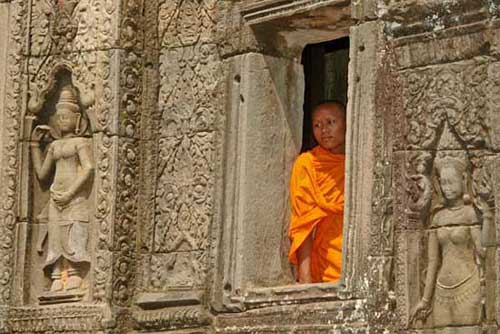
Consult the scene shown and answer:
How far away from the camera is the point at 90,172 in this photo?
12594 millimetres

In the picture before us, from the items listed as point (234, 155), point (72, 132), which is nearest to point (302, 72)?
point (234, 155)

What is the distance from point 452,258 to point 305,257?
4.69 ft

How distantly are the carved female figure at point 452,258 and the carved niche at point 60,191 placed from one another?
2527 millimetres

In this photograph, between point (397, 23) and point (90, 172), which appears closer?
point (397, 23)

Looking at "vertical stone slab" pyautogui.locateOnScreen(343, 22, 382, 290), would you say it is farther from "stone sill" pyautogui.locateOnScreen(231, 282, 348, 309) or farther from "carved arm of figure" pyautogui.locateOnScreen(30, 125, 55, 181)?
"carved arm of figure" pyautogui.locateOnScreen(30, 125, 55, 181)

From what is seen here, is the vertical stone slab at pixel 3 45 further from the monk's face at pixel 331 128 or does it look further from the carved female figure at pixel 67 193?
the monk's face at pixel 331 128

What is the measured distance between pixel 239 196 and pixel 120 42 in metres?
1.29

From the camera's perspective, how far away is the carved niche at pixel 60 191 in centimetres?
1259

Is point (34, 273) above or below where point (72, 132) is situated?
below

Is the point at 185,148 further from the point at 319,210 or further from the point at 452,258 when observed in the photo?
the point at 452,258

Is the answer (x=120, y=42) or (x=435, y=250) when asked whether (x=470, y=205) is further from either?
(x=120, y=42)

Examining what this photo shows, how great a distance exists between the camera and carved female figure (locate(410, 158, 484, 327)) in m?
10.7

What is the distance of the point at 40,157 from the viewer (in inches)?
508

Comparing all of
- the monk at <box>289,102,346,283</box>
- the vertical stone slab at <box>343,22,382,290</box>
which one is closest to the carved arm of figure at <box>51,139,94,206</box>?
the monk at <box>289,102,346,283</box>
